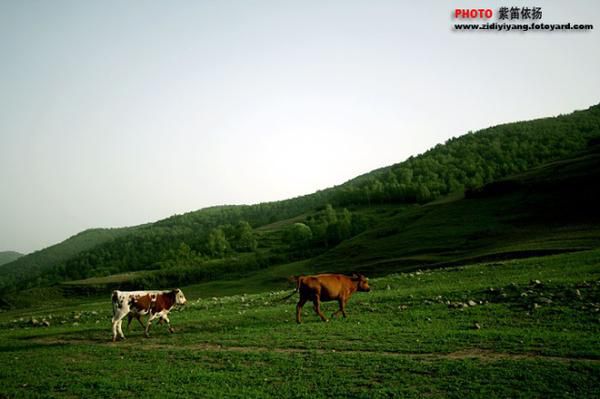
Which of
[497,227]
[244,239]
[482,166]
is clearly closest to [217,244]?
[244,239]

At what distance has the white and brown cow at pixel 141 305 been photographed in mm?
23109

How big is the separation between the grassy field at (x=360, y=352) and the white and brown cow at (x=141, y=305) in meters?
0.93

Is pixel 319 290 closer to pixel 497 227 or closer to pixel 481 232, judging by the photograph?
pixel 481 232

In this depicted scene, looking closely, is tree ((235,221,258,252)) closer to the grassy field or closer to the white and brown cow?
the grassy field

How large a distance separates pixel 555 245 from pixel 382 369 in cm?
4819

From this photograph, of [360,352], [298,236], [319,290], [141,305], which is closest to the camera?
[360,352]

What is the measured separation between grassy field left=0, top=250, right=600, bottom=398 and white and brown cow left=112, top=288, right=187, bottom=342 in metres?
0.93

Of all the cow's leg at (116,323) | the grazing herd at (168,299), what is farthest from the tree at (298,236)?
the cow's leg at (116,323)

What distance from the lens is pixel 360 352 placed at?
16.2 meters

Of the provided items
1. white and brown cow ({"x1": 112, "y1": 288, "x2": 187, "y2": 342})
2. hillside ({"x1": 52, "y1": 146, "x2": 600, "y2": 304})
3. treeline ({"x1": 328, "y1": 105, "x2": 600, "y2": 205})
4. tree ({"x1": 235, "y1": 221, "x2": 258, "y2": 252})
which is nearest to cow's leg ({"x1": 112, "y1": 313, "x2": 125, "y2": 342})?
white and brown cow ({"x1": 112, "y1": 288, "x2": 187, "y2": 342})

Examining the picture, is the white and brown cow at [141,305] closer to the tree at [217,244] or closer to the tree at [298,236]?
the tree at [298,236]

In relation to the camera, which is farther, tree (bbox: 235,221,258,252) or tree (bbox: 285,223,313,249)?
tree (bbox: 235,221,258,252)

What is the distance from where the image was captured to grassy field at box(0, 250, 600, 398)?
12555 mm

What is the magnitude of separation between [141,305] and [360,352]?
527 inches
